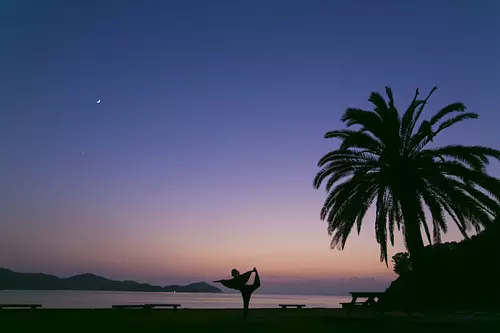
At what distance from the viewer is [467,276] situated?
85.9 ft

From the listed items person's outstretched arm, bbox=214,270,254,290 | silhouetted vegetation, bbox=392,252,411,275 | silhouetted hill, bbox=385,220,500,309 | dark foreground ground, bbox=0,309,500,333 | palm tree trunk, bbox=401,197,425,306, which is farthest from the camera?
silhouetted vegetation, bbox=392,252,411,275

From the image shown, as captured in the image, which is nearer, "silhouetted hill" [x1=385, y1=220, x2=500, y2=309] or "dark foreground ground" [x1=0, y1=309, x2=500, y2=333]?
"dark foreground ground" [x1=0, y1=309, x2=500, y2=333]

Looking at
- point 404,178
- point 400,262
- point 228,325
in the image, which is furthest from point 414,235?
point 400,262

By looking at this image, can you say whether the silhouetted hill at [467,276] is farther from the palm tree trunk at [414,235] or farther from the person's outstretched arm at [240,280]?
the person's outstretched arm at [240,280]

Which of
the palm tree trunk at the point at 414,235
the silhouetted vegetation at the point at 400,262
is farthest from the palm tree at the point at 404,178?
the silhouetted vegetation at the point at 400,262

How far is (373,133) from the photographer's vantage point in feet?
69.6

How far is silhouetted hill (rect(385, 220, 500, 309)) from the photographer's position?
80.4 ft

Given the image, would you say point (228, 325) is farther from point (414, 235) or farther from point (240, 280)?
point (414, 235)

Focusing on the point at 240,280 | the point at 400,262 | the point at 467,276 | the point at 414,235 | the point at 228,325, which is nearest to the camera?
the point at 228,325

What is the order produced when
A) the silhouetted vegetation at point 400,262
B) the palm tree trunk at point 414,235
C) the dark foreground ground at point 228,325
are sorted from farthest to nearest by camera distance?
1. the silhouetted vegetation at point 400,262
2. the palm tree trunk at point 414,235
3. the dark foreground ground at point 228,325

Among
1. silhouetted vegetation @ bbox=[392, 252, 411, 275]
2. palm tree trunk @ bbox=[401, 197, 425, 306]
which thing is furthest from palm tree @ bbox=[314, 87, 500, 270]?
silhouetted vegetation @ bbox=[392, 252, 411, 275]

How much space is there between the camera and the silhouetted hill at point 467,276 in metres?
24.5

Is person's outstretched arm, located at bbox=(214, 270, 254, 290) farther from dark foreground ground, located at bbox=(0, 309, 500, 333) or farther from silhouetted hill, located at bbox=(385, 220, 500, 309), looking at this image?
silhouetted hill, located at bbox=(385, 220, 500, 309)

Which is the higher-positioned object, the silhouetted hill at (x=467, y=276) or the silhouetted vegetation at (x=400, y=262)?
the silhouetted vegetation at (x=400, y=262)
